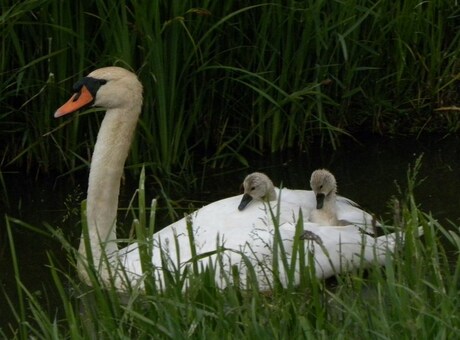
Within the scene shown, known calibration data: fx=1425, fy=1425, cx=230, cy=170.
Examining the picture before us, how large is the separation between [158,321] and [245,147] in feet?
14.0

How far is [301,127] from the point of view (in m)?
8.16

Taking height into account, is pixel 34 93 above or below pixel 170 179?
above

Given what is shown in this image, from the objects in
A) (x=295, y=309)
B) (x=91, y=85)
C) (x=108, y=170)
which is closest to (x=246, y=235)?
(x=108, y=170)

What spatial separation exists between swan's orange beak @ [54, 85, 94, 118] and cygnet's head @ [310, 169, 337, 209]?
115 cm

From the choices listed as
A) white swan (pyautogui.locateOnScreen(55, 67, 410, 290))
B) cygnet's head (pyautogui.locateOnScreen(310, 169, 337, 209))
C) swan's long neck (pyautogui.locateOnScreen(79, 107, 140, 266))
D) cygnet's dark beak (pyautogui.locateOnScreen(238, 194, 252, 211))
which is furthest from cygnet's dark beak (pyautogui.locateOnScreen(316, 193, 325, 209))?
swan's long neck (pyautogui.locateOnScreen(79, 107, 140, 266))

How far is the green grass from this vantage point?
399 cm

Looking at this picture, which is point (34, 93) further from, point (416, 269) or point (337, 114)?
point (416, 269)

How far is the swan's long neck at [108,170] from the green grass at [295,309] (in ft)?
6.79

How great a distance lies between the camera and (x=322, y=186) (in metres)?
6.63

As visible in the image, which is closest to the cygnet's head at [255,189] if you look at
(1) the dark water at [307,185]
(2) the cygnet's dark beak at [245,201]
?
(2) the cygnet's dark beak at [245,201]

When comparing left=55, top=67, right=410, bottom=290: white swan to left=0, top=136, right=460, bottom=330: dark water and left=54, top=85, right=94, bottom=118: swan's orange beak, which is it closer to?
left=54, top=85, right=94, bottom=118: swan's orange beak

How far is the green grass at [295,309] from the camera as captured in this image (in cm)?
399

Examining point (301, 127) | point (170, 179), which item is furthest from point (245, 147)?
point (170, 179)

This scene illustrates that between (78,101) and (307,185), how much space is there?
1677 mm
